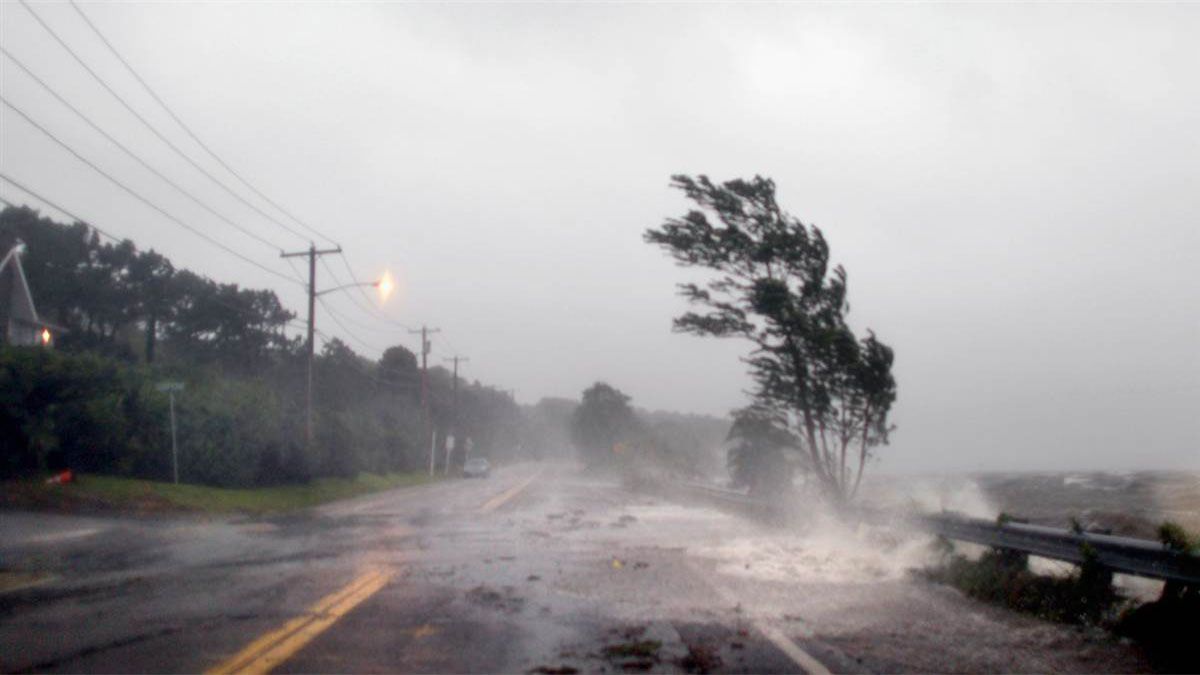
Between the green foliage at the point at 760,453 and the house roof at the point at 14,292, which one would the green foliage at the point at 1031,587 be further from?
the house roof at the point at 14,292

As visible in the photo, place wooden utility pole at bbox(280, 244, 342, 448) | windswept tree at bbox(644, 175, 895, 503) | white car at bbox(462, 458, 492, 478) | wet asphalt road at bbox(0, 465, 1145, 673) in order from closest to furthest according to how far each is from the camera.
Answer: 1. wet asphalt road at bbox(0, 465, 1145, 673)
2. windswept tree at bbox(644, 175, 895, 503)
3. wooden utility pole at bbox(280, 244, 342, 448)
4. white car at bbox(462, 458, 492, 478)

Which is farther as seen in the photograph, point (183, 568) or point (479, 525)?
point (479, 525)

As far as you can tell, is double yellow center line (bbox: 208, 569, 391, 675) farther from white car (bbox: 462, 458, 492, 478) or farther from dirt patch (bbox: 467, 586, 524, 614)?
white car (bbox: 462, 458, 492, 478)

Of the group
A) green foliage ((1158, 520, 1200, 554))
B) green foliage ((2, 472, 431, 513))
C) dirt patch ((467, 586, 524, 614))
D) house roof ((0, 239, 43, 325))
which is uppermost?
house roof ((0, 239, 43, 325))

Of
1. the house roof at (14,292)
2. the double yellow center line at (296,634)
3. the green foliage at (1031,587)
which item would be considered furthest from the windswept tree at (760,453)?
the house roof at (14,292)

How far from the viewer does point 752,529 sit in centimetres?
2386

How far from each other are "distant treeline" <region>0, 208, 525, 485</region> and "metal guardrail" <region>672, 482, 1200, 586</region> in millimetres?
22390

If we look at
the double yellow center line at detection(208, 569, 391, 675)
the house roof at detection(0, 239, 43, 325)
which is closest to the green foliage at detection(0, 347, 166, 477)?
the house roof at detection(0, 239, 43, 325)

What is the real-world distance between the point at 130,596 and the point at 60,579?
2248 millimetres

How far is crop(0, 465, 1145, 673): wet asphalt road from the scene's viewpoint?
8.26 meters

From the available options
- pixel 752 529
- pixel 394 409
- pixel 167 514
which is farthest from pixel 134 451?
pixel 394 409

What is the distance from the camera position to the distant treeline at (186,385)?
29.4 metres

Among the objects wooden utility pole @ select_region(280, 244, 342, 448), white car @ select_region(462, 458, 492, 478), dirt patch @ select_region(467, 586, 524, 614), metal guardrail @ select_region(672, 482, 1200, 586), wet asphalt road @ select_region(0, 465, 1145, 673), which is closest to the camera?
wet asphalt road @ select_region(0, 465, 1145, 673)

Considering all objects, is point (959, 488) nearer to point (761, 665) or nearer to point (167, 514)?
point (761, 665)
